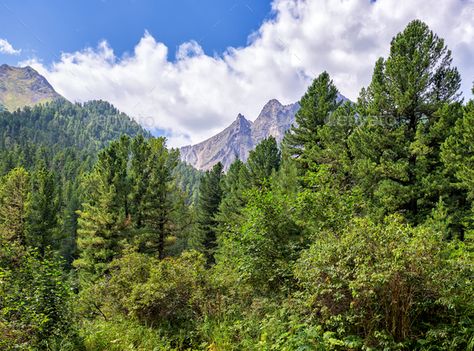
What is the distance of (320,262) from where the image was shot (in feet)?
15.5

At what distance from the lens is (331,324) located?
4.28 meters

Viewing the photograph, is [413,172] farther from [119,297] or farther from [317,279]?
[119,297]

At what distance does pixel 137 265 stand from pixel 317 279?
6.34 metres

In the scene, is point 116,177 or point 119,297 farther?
point 116,177

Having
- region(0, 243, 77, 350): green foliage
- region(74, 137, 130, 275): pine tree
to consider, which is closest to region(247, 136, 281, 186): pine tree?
region(74, 137, 130, 275): pine tree

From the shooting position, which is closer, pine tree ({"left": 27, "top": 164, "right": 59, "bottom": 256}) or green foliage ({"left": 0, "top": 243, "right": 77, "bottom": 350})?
green foliage ({"left": 0, "top": 243, "right": 77, "bottom": 350})

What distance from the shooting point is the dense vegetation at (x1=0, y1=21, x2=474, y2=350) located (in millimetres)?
4113

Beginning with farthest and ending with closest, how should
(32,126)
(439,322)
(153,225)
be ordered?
1. (32,126)
2. (153,225)
3. (439,322)

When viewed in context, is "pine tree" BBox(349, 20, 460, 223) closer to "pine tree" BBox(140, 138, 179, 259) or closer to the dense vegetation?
the dense vegetation

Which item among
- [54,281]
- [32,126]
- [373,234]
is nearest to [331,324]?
[373,234]

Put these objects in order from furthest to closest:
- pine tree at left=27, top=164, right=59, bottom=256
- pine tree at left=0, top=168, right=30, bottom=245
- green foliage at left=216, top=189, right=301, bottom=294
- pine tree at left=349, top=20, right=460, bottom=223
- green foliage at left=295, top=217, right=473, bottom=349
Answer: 1. pine tree at left=27, top=164, right=59, bottom=256
2. pine tree at left=0, top=168, right=30, bottom=245
3. pine tree at left=349, top=20, right=460, bottom=223
4. green foliage at left=216, top=189, right=301, bottom=294
5. green foliage at left=295, top=217, right=473, bottom=349

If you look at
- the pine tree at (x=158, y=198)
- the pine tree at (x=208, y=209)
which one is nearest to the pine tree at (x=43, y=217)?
the pine tree at (x=158, y=198)

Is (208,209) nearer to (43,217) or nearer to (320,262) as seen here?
(43,217)

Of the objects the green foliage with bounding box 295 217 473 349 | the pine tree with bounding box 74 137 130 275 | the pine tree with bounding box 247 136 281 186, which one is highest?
the pine tree with bounding box 247 136 281 186
